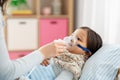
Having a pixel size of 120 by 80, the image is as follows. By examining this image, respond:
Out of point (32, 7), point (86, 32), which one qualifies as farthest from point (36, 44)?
point (86, 32)

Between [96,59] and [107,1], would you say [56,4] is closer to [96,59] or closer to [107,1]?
[107,1]

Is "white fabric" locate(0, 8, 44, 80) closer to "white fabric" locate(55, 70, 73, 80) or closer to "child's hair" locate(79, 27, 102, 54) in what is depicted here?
"white fabric" locate(55, 70, 73, 80)

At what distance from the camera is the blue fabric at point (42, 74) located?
1823 mm

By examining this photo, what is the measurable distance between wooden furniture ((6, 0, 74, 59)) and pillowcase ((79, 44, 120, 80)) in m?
1.97

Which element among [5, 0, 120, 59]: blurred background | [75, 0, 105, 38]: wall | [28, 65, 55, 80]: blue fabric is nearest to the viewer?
[28, 65, 55, 80]: blue fabric

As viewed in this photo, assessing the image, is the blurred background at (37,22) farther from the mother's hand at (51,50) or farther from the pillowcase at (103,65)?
the mother's hand at (51,50)

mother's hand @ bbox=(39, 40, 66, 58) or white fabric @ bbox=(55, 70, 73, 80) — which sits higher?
mother's hand @ bbox=(39, 40, 66, 58)

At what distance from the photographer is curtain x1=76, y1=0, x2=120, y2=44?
108 inches

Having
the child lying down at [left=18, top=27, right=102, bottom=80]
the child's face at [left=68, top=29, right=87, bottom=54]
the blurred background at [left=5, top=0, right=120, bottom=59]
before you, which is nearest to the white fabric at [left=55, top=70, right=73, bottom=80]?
the child lying down at [left=18, top=27, right=102, bottom=80]

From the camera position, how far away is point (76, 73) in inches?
69.4

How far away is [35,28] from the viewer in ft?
12.3

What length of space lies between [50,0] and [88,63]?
2466 millimetres

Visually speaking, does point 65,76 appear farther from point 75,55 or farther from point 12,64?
point 12,64

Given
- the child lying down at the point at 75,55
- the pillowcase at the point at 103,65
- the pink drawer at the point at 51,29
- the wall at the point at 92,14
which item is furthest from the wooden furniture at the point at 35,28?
the pillowcase at the point at 103,65
